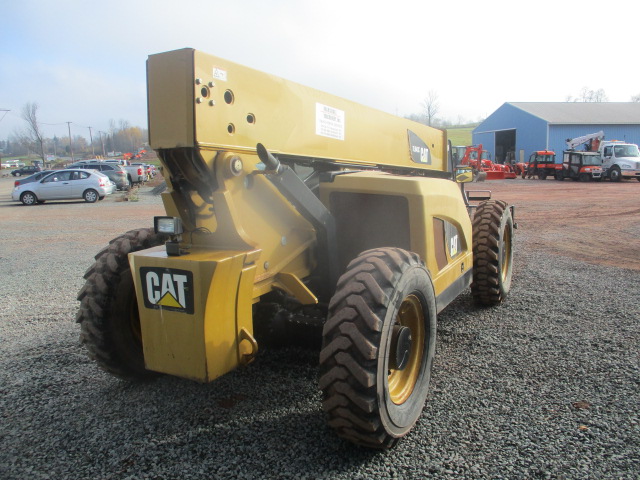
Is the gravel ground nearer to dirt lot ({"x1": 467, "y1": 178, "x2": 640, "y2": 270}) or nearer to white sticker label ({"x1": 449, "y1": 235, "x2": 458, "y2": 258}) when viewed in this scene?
white sticker label ({"x1": 449, "y1": 235, "x2": 458, "y2": 258})

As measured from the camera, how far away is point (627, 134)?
151ft

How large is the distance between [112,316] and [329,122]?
81.4 inches

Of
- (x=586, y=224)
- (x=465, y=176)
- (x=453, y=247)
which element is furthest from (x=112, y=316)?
(x=586, y=224)

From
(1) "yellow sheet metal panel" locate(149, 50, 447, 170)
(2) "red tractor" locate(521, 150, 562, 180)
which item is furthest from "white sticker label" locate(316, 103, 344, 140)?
(2) "red tractor" locate(521, 150, 562, 180)

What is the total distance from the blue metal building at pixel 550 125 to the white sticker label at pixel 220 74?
4748 centimetres

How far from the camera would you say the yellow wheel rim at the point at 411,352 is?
3.14 metres

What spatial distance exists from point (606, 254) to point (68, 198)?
880 inches

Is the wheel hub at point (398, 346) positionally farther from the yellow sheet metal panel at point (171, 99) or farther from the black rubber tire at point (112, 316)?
the black rubber tire at point (112, 316)

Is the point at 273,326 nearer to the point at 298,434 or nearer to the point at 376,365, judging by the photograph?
the point at 298,434

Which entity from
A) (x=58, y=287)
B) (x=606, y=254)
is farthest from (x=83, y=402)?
(x=606, y=254)

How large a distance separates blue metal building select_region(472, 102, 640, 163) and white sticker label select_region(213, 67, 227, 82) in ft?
156

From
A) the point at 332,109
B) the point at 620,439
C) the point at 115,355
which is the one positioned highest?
the point at 332,109

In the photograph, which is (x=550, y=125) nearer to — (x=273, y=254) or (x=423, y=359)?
(x=423, y=359)

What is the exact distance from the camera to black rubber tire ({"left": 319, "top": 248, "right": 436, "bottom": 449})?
2.58m
